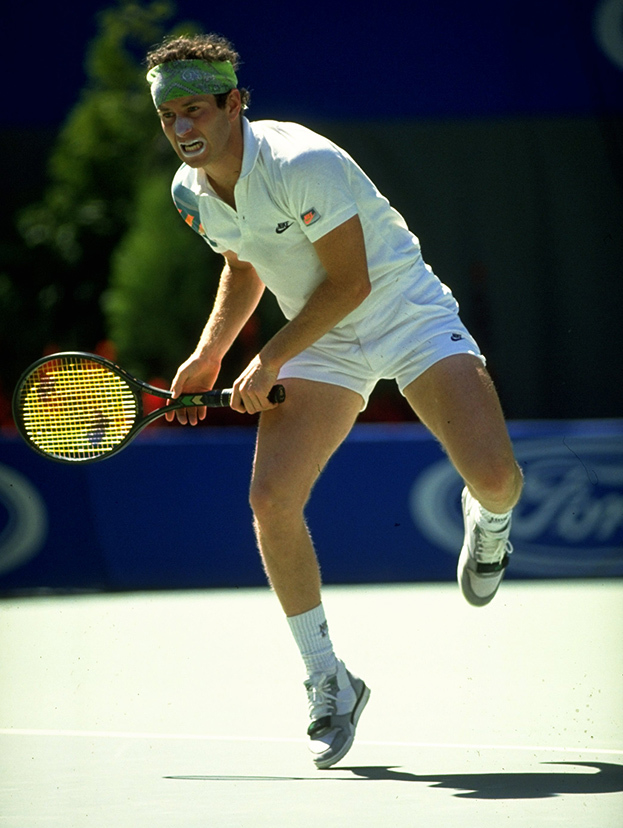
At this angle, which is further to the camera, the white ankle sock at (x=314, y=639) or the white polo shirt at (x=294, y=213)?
the white ankle sock at (x=314, y=639)

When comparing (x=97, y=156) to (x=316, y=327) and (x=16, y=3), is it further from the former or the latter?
(x=316, y=327)

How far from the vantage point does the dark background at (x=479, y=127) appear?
26.9ft

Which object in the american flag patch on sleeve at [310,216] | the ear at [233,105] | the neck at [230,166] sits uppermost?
the ear at [233,105]

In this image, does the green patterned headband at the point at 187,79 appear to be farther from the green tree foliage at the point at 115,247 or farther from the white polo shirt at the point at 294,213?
the green tree foliage at the point at 115,247

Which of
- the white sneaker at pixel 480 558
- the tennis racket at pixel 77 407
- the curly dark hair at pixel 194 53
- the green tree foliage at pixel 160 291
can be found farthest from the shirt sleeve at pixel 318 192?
the green tree foliage at pixel 160 291

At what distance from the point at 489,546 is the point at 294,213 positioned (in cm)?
125

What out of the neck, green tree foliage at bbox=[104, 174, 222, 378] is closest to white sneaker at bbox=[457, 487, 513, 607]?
the neck

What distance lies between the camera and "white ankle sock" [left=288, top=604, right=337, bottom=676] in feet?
11.8

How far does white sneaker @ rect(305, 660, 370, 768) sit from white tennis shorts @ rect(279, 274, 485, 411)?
76cm

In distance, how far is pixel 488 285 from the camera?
9352 millimetres

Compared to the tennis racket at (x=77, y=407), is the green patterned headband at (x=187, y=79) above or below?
above

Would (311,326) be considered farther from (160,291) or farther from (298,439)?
(160,291)

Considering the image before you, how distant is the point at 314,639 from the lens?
359 cm

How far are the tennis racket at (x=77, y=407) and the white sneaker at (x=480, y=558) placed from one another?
87 centimetres
